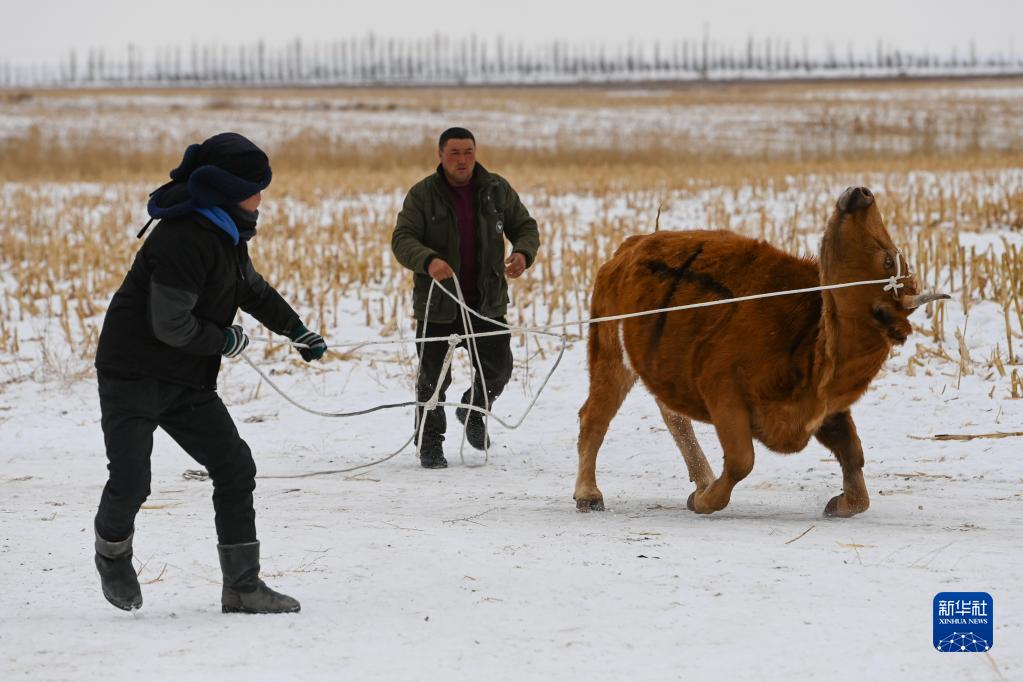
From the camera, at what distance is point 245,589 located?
4270 mm

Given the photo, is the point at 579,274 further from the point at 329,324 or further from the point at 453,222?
the point at 453,222

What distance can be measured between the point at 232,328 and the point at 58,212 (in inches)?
548

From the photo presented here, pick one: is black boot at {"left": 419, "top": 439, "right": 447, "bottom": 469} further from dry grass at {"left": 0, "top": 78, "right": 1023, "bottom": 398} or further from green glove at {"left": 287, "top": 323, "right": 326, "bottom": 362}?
green glove at {"left": 287, "top": 323, "right": 326, "bottom": 362}

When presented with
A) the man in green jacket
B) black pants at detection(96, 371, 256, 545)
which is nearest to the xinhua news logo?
black pants at detection(96, 371, 256, 545)

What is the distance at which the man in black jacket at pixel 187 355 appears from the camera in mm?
4066

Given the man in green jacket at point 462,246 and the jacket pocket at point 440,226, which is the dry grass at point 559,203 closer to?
the man in green jacket at point 462,246

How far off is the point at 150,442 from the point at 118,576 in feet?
1.65

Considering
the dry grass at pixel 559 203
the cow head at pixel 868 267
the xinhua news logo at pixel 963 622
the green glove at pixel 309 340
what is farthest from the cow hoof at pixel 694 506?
the dry grass at pixel 559 203

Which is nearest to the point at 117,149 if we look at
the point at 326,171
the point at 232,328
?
the point at 326,171

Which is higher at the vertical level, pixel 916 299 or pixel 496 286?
pixel 916 299

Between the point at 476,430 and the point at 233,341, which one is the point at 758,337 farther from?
the point at 476,430

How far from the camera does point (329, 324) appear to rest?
1077 cm

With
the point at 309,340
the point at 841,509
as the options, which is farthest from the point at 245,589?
the point at 841,509

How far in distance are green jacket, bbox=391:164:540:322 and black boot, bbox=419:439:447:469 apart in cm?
81
